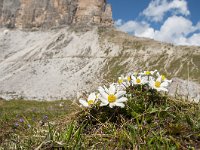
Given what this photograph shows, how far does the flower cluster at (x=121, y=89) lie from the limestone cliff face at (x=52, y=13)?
117 metres

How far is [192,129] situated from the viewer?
3943 mm

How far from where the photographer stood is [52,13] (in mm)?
124125

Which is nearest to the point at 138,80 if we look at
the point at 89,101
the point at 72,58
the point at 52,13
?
the point at 89,101

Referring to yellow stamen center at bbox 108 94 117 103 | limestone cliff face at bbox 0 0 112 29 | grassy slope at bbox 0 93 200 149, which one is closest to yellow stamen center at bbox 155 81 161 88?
grassy slope at bbox 0 93 200 149

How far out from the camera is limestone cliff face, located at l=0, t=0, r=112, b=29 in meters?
123

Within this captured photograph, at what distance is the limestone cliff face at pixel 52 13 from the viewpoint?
123 meters

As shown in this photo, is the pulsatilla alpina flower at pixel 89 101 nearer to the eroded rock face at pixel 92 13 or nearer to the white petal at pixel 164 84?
the white petal at pixel 164 84

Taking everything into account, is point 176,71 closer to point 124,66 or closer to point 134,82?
point 124,66

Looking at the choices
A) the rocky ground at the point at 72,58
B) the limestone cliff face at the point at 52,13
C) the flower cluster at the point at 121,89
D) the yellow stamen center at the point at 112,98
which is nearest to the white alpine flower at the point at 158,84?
the flower cluster at the point at 121,89

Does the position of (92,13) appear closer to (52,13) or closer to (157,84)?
(52,13)

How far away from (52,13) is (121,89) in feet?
401

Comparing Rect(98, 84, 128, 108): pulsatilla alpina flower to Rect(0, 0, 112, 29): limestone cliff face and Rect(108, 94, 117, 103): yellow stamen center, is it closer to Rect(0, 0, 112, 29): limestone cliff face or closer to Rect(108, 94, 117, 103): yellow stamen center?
Rect(108, 94, 117, 103): yellow stamen center

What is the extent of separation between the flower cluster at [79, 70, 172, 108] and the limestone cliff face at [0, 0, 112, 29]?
117m

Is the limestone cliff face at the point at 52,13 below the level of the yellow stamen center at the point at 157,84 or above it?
above
